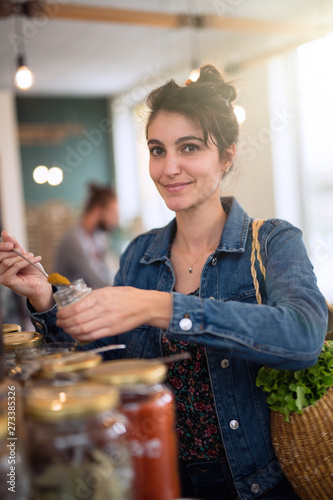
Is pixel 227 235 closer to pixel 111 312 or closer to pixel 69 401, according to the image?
pixel 111 312

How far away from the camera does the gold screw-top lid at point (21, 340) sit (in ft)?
3.10

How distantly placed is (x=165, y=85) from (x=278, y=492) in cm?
104

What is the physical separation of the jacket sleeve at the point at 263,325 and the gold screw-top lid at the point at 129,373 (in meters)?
0.21

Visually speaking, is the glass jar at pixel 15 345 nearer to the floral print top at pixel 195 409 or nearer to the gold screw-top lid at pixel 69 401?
the gold screw-top lid at pixel 69 401

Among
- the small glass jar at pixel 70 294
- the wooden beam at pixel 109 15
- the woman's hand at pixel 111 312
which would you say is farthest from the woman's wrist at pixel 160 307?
the wooden beam at pixel 109 15

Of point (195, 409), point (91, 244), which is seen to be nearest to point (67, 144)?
point (91, 244)

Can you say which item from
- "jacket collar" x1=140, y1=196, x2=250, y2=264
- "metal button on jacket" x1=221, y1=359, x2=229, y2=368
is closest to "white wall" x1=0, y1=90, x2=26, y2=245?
"jacket collar" x1=140, y1=196, x2=250, y2=264

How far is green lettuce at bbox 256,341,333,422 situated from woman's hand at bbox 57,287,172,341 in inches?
Answer: 12.7

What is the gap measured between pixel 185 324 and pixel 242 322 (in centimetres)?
10

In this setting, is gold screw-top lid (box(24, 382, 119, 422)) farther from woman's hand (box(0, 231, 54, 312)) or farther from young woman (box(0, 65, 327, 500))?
woman's hand (box(0, 231, 54, 312))

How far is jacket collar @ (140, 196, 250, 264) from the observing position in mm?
1344

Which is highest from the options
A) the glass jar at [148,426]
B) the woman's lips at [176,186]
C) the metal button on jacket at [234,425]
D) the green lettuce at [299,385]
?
the woman's lips at [176,186]

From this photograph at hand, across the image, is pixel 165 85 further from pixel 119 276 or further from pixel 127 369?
pixel 127 369

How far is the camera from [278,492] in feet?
3.91
